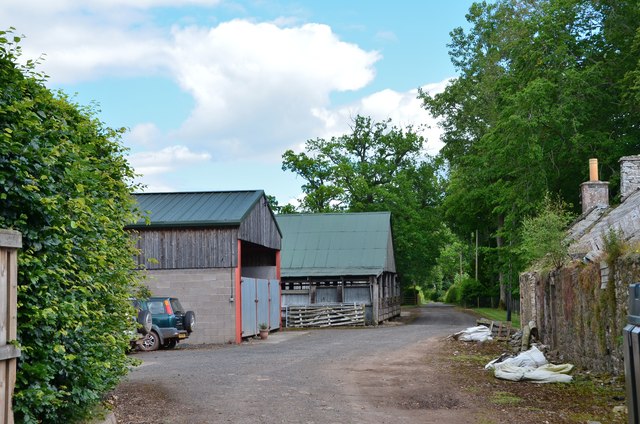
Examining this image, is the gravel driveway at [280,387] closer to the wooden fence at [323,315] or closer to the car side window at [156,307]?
the car side window at [156,307]

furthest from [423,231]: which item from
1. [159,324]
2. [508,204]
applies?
[159,324]

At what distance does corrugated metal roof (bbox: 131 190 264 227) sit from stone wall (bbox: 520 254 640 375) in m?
11.3

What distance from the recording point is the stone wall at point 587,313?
12.0 m

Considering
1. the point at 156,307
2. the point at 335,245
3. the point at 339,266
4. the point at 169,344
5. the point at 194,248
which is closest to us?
the point at 156,307

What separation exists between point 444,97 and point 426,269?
15.8 m

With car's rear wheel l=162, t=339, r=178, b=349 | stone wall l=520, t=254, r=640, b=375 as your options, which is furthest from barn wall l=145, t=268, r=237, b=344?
stone wall l=520, t=254, r=640, b=375

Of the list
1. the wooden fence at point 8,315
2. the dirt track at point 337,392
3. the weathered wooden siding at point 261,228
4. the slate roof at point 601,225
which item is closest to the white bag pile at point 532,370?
the dirt track at point 337,392

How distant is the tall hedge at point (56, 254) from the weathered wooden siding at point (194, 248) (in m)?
16.3

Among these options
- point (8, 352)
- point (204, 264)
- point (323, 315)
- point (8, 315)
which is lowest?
point (323, 315)

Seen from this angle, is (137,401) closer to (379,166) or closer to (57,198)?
(57,198)

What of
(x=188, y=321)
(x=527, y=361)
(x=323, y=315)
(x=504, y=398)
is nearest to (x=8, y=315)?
(x=504, y=398)

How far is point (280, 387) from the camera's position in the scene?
12242 millimetres

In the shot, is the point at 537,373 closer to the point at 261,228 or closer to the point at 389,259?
the point at 261,228

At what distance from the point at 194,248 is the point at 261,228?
4237 millimetres
